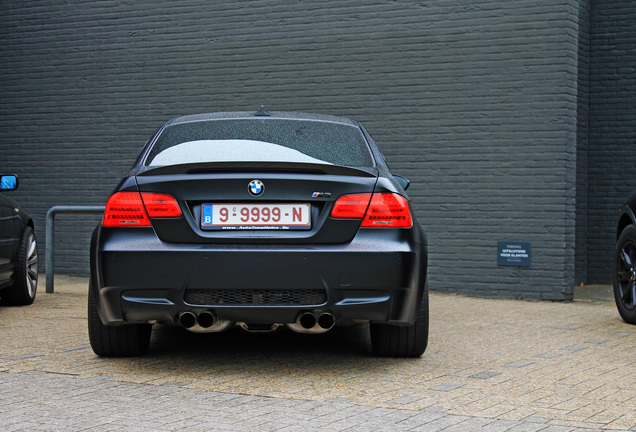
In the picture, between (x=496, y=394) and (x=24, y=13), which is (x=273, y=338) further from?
(x=24, y=13)

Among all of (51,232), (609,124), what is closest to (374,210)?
(51,232)

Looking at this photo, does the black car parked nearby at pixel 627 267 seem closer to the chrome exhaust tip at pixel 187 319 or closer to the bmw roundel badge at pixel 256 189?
the bmw roundel badge at pixel 256 189

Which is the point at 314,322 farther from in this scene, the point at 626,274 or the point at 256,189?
the point at 626,274

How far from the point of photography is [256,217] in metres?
4.75

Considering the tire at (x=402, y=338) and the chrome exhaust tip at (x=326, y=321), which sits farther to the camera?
the tire at (x=402, y=338)

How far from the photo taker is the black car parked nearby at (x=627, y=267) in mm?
7359

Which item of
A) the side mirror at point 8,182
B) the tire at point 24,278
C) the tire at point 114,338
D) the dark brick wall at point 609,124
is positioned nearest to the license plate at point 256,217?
the tire at point 114,338

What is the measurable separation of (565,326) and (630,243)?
2.87 ft

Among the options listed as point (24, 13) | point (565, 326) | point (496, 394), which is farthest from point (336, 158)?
point (24, 13)

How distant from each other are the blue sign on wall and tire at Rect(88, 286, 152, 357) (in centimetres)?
528

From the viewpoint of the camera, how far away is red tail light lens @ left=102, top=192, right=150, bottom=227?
15.7 feet

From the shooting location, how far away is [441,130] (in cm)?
1007

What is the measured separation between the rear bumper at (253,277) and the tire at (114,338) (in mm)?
496

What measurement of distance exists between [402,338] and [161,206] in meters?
1.71
